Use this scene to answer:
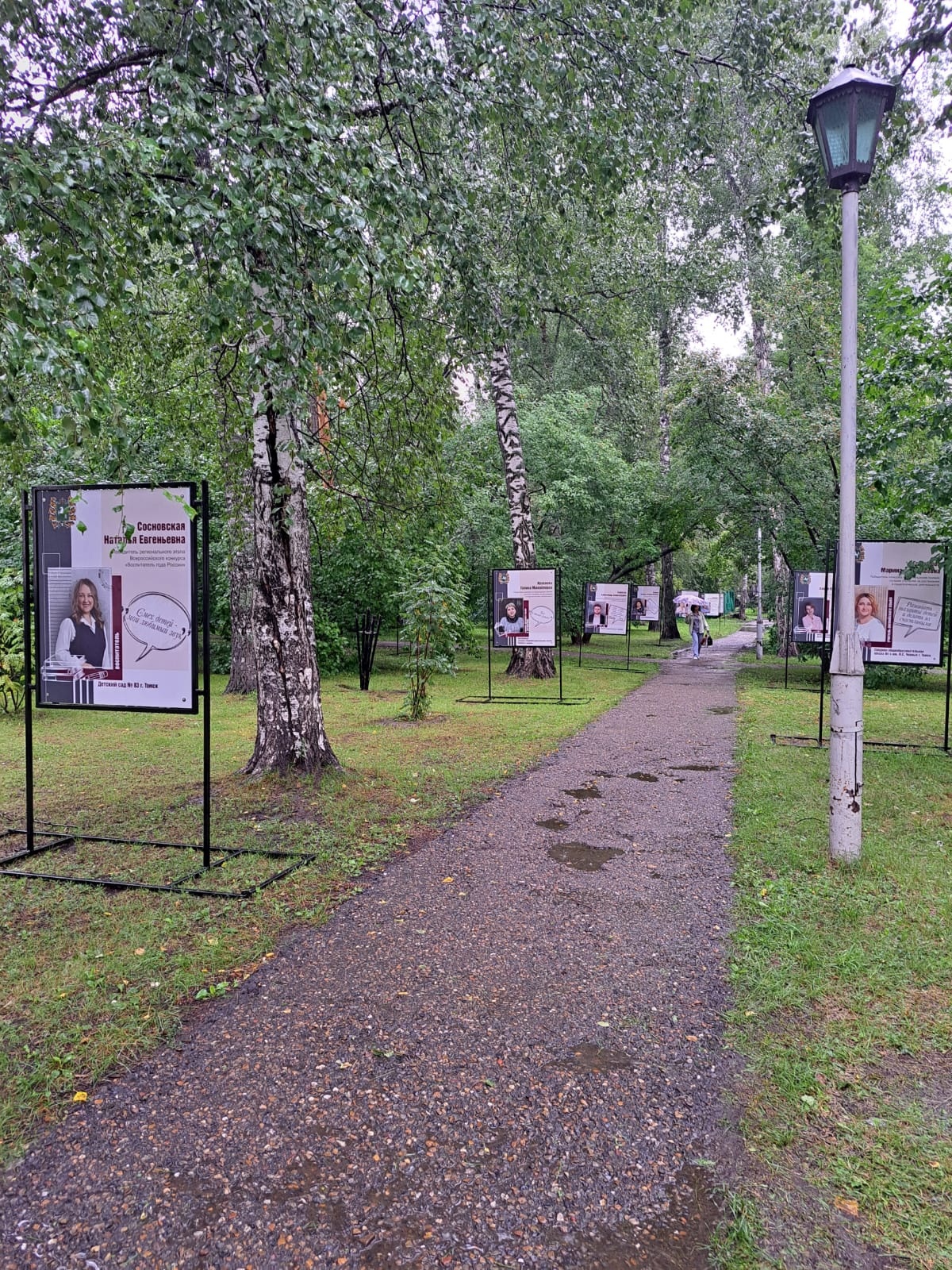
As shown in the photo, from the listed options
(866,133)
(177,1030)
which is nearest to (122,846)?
(177,1030)

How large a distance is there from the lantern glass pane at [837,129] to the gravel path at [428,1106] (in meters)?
4.55

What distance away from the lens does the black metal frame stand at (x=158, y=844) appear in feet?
15.6

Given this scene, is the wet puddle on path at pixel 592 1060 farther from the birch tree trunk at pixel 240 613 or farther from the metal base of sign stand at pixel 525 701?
the metal base of sign stand at pixel 525 701

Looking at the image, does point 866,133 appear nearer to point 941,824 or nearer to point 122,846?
point 941,824

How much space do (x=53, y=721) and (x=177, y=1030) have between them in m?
9.61

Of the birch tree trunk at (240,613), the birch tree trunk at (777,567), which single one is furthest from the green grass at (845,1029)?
the birch tree trunk at (777,567)

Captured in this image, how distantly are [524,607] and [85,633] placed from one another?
952 centimetres

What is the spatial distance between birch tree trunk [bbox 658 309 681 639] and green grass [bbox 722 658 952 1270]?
66.3 feet

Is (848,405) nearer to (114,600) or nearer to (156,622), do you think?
(156,622)

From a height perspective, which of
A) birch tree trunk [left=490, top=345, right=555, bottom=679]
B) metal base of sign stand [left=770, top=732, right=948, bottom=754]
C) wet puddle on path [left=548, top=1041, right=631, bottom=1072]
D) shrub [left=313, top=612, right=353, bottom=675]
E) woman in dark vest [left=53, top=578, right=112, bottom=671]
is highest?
birch tree trunk [left=490, top=345, right=555, bottom=679]

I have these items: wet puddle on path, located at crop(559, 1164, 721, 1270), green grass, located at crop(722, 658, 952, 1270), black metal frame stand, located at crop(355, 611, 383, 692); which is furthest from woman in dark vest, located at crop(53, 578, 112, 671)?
black metal frame stand, located at crop(355, 611, 383, 692)

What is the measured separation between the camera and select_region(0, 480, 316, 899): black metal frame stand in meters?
4.75

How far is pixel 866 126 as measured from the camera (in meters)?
5.08

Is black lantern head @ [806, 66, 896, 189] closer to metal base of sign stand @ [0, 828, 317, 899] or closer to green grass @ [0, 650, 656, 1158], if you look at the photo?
green grass @ [0, 650, 656, 1158]
